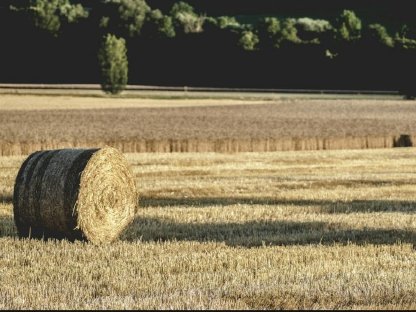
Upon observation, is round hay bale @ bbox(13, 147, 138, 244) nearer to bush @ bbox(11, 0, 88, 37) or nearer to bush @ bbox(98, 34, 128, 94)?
bush @ bbox(98, 34, 128, 94)

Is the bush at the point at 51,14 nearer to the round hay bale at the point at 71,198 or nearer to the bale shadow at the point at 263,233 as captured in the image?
the bale shadow at the point at 263,233

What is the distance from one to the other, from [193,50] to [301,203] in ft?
283

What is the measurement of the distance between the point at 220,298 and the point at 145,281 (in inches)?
49.8

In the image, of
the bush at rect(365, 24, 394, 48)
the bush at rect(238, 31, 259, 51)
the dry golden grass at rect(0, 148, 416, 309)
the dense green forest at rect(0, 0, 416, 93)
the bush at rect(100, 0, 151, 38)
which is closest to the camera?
the dry golden grass at rect(0, 148, 416, 309)

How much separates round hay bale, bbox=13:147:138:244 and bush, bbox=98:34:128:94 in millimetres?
72700

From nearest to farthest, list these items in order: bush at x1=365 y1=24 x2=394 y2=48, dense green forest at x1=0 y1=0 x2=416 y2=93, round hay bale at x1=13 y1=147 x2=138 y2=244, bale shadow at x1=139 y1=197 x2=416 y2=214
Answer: round hay bale at x1=13 y1=147 x2=138 y2=244
bale shadow at x1=139 y1=197 x2=416 y2=214
dense green forest at x1=0 y1=0 x2=416 y2=93
bush at x1=365 y1=24 x2=394 y2=48

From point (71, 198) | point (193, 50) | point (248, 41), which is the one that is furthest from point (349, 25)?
point (71, 198)

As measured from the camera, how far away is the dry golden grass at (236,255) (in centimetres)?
1009

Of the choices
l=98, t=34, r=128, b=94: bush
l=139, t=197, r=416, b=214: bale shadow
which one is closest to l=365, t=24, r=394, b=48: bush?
l=98, t=34, r=128, b=94: bush

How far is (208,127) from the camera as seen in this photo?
44.8m

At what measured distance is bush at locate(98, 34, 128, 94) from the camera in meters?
87.6

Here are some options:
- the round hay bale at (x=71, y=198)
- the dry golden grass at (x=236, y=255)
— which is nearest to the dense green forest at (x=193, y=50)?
the dry golden grass at (x=236, y=255)

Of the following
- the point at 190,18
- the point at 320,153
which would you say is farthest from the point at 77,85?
the point at 320,153

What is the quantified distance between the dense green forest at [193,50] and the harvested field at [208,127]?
2682 centimetres
